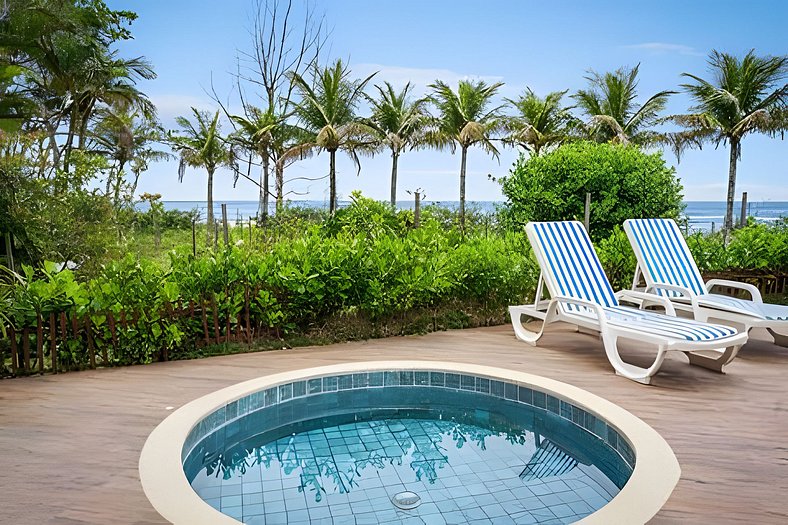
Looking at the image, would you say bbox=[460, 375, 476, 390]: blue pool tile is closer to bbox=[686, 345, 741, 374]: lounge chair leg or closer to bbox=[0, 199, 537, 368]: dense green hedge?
bbox=[0, 199, 537, 368]: dense green hedge

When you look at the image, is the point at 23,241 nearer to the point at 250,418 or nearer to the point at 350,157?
the point at 250,418

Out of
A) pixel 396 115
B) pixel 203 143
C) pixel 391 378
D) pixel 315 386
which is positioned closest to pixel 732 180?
pixel 396 115

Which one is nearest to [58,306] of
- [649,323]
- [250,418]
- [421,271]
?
[250,418]

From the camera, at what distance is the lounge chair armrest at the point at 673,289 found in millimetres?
6141

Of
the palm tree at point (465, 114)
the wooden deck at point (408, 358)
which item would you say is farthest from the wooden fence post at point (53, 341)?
the palm tree at point (465, 114)

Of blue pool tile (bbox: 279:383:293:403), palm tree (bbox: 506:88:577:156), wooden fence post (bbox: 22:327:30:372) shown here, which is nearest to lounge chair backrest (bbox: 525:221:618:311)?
blue pool tile (bbox: 279:383:293:403)

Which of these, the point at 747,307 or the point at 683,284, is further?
the point at 683,284

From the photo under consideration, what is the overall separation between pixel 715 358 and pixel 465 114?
24.2 metres

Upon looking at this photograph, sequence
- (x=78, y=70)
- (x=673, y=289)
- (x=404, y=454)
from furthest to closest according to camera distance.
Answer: (x=78, y=70) < (x=673, y=289) < (x=404, y=454)

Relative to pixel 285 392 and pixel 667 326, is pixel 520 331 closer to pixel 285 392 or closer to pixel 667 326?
pixel 667 326

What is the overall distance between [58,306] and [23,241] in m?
3.69

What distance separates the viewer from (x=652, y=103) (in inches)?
1102

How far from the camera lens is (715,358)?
5273mm

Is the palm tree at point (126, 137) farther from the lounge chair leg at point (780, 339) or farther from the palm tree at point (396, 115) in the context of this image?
the lounge chair leg at point (780, 339)
